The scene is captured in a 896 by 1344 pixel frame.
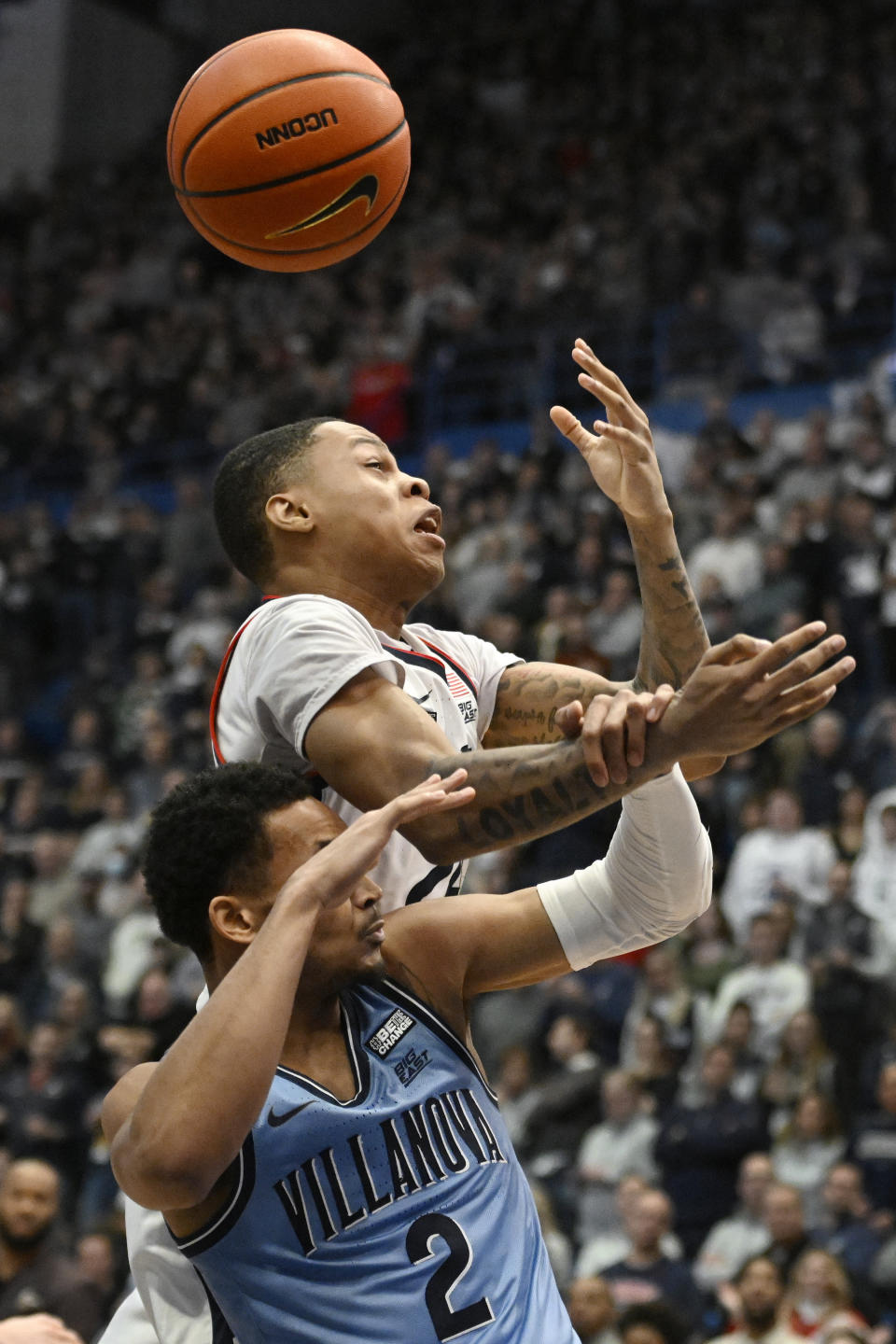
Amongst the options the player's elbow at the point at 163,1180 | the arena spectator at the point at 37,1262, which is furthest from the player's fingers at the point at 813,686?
the arena spectator at the point at 37,1262

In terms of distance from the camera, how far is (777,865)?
8773 millimetres

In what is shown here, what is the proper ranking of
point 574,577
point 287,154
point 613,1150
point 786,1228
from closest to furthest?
1. point 287,154
2. point 786,1228
3. point 613,1150
4. point 574,577

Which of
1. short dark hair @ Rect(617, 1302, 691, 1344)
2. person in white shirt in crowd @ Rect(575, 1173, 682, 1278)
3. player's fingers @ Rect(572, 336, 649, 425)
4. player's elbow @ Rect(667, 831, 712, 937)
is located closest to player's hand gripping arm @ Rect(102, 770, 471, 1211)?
player's elbow @ Rect(667, 831, 712, 937)

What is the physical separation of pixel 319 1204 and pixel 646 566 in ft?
4.32

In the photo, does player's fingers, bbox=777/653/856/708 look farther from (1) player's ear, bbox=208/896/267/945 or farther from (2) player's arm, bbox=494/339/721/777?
(1) player's ear, bbox=208/896/267/945

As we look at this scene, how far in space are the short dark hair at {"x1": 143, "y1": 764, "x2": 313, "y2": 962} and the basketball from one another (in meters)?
1.41

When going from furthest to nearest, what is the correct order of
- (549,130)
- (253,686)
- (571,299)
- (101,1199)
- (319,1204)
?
(549,130) < (571,299) < (101,1199) < (253,686) < (319,1204)

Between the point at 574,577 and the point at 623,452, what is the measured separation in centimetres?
796

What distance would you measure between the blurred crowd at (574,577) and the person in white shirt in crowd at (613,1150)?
0.06 ft

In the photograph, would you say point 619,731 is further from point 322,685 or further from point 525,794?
point 322,685

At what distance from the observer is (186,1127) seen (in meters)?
2.35

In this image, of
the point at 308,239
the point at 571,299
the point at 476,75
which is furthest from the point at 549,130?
the point at 308,239

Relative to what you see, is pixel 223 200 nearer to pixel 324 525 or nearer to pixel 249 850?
pixel 324 525

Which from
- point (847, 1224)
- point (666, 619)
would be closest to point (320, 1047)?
point (666, 619)
